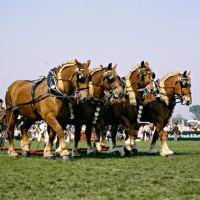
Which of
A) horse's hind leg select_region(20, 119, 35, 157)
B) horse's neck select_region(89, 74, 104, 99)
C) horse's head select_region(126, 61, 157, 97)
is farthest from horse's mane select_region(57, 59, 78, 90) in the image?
horse's hind leg select_region(20, 119, 35, 157)

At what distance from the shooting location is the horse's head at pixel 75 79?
49.6 ft

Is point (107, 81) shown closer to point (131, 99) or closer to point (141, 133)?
point (131, 99)

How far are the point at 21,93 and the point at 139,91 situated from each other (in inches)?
157

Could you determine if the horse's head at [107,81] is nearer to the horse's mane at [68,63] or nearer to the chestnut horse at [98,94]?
the chestnut horse at [98,94]

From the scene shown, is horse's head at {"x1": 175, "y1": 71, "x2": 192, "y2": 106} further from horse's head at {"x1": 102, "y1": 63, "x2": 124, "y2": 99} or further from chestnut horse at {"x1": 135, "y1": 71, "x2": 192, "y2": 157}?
horse's head at {"x1": 102, "y1": 63, "x2": 124, "y2": 99}

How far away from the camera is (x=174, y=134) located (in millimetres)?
48562

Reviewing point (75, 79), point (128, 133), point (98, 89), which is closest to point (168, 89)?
point (128, 133)

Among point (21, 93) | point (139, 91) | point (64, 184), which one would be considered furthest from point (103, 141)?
point (64, 184)

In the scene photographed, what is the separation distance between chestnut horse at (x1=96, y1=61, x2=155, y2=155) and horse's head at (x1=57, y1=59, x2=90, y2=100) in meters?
2.68

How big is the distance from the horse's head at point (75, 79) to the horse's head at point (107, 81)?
61.3 inches

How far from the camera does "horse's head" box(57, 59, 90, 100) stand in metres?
15.1

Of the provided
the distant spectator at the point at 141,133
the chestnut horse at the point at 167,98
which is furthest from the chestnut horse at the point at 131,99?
the distant spectator at the point at 141,133

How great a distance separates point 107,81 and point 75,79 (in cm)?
201

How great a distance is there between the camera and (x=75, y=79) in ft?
50.1
